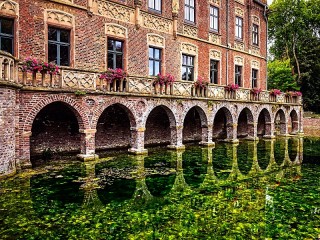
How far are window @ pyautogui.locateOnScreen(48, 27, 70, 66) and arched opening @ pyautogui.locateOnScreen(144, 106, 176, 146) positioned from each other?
587 cm

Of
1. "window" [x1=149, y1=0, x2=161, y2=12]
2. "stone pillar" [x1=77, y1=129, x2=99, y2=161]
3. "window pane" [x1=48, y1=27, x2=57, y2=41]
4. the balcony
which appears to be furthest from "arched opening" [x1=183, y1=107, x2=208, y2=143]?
"window pane" [x1=48, y1=27, x2=57, y2=41]

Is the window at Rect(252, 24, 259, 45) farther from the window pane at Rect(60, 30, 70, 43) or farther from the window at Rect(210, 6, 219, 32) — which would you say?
the window pane at Rect(60, 30, 70, 43)

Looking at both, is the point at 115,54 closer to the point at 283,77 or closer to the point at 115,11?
the point at 115,11

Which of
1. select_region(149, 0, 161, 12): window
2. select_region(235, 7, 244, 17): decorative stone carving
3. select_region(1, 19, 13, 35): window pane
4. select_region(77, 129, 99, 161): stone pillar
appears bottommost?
select_region(77, 129, 99, 161): stone pillar

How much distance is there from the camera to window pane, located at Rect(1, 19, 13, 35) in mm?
11094

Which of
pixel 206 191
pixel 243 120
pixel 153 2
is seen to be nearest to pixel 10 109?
pixel 206 191

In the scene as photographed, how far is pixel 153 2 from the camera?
649 inches

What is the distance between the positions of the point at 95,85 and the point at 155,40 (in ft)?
19.4

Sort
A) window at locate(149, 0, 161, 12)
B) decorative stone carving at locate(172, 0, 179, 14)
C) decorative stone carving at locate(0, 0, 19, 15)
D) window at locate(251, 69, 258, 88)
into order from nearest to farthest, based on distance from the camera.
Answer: decorative stone carving at locate(0, 0, 19, 15), window at locate(149, 0, 161, 12), decorative stone carving at locate(172, 0, 179, 14), window at locate(251, 69, 258, 88)

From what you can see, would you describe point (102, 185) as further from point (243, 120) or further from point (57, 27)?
point (243, 120)

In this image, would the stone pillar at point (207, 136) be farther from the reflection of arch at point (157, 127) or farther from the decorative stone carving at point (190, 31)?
the decorative stone carving at point (190, 31)

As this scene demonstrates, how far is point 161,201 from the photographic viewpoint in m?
6.81

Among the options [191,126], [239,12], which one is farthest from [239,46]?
[191,126]

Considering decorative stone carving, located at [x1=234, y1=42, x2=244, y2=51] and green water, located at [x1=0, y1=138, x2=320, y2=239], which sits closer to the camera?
green water, located at [x1=0, y1=138, x2=320, y2=239]
